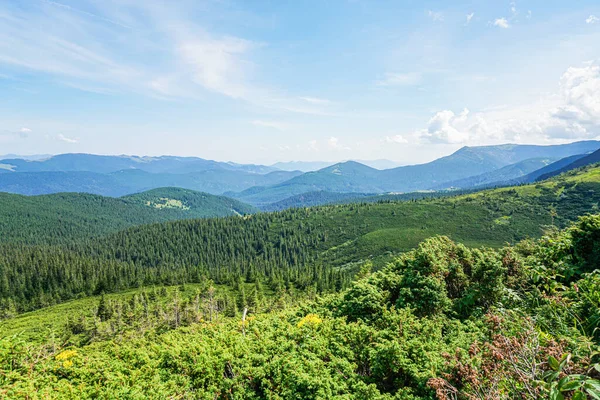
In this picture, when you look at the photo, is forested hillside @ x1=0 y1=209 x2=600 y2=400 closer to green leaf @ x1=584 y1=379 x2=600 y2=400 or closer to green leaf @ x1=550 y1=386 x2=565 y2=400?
green leaf @ x1=550 y1=386 x2=565 y2=400

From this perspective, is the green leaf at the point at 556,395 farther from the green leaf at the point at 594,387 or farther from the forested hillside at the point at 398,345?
the forested hillside at the point at 398,345

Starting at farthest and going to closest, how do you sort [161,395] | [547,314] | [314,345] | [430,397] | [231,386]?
[314,345] < [231,386] < [161,395] < [430,397] < [547,314]

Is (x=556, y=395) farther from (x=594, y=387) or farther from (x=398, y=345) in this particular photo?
(x=398, y=345)

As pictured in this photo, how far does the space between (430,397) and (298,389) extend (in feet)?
18.8

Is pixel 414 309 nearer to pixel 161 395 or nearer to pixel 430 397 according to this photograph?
pixel 430 397

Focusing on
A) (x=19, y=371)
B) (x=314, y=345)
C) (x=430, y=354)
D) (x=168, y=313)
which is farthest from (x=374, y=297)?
(x=168, y=313)

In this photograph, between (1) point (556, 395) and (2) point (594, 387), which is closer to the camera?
(2) point (594, 387)

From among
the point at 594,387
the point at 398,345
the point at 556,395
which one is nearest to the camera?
the point at 594,387

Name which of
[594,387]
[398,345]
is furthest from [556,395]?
[398,345]

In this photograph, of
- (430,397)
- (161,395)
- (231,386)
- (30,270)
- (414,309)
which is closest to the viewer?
(430,397)

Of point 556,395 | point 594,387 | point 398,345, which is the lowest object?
point 398,345

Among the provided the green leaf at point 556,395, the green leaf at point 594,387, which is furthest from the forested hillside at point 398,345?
the green leaf at point 594,387

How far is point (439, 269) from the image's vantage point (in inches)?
925

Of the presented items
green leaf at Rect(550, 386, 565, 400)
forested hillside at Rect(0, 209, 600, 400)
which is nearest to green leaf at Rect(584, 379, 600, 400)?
green leaf at Rect(550, 386, 565, 400)
